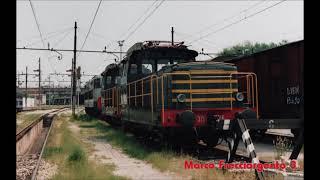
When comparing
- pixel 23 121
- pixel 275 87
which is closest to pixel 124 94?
pixel 275 87

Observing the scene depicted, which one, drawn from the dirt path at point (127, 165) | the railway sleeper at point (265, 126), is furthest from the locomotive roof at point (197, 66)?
the railway sleeper at point (265, 126)

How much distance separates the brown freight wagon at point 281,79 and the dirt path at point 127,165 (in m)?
5.24

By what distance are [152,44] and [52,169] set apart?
498cm

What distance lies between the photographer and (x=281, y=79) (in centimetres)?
1233

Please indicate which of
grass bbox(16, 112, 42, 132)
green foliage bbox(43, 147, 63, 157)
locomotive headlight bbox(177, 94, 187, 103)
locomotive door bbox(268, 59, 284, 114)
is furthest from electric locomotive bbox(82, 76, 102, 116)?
locomotive headlight bbox(177, 94, 187, 103)

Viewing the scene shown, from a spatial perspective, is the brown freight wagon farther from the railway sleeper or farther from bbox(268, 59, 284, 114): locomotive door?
the railway sleeper

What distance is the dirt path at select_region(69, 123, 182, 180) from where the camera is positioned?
24.3ft

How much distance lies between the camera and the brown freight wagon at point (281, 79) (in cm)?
1145

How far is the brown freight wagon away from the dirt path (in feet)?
17.2

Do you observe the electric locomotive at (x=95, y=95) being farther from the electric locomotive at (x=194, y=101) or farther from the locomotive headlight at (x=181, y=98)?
the locomotive headlight at (x=181, y=98)

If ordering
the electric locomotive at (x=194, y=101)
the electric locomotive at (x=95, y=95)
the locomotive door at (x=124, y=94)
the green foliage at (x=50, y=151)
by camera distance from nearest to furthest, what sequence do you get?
the electric locomotive at (x=194, y=101) → the green foliage at (x=50, y=151) → the locomotive door at (x=124, y=94) → the electric locomotive at (x=95, y=95)

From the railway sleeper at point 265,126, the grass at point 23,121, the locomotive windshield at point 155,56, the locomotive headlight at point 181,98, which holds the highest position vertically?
the locomotive windshield at point 155,56
